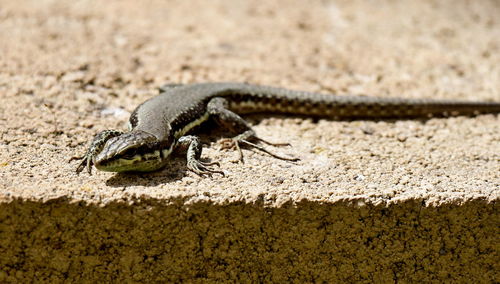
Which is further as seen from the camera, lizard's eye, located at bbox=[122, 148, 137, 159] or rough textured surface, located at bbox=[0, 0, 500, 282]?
lizard's eye, located at bbox=[122, 148, 137, 159]

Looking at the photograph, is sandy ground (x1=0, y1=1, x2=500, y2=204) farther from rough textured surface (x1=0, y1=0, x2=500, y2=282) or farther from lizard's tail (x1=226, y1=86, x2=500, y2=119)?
lizard's tail (x1=226, y1=86, x2=500, y2=119)

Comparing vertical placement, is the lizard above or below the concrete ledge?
above

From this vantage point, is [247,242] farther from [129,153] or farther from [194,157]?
[129,153]

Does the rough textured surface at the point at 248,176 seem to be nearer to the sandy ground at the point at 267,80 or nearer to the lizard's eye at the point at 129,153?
the sandy ground at the point at 267,80

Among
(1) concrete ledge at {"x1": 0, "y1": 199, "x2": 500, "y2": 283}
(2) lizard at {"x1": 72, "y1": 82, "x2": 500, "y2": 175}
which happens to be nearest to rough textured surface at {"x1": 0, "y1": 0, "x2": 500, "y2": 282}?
(1) concrete ledge at {"x1": 0, "y1": 199, "x2": 500, "y2": 283}

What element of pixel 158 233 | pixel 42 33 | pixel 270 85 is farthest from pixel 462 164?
pixel 42 33

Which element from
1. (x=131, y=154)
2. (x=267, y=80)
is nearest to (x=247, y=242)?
(x=131, y=154)

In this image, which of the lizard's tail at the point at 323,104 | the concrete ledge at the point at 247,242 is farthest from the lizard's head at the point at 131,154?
the lizard's tail at the point at 323,104
